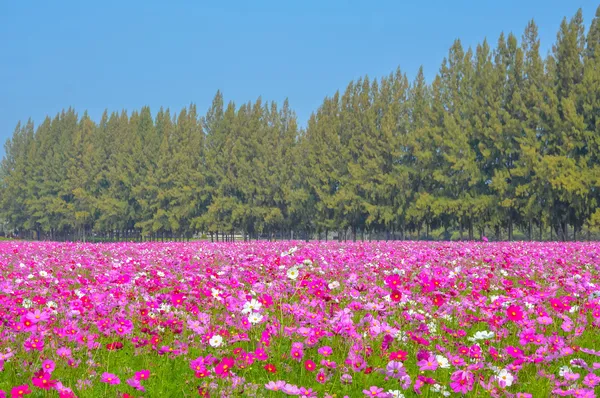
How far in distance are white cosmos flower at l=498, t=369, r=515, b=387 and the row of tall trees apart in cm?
3055

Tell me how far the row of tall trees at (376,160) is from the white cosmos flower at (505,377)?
30555 mm

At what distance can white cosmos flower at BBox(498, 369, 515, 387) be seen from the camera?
3.13 metres

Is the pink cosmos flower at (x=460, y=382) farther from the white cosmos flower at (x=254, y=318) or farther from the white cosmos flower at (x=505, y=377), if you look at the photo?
the white cosmos flower at (x=254, y=318)

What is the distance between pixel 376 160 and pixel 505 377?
38061 millimetres

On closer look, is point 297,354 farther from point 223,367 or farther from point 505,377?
point 505,377

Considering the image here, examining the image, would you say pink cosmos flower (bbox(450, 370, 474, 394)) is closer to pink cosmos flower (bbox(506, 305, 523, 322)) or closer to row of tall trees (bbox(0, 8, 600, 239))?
pink cosmos flower (bbox(506, 305, 523, 322))

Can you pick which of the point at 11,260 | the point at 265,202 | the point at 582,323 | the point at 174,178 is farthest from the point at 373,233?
the point at 582,323

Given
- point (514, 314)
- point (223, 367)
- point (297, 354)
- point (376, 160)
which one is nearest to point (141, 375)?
point (223, 367)

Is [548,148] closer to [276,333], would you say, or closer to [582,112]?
[582,112]

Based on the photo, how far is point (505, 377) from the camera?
3234 mm

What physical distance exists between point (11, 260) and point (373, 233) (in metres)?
38.3

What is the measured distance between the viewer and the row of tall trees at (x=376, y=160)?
32875 millimetres

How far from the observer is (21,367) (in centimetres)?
371

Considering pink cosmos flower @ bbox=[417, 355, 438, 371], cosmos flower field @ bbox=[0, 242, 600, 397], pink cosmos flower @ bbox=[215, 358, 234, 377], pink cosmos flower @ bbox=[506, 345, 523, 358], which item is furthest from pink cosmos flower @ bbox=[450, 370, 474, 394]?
pink cosmos flower @ bbox=[215, 358, 234, 377]
